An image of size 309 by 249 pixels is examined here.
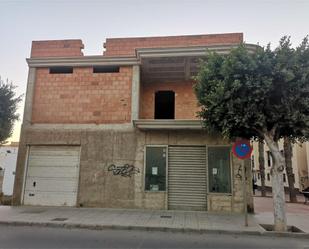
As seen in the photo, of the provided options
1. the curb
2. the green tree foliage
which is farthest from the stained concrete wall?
the green tree foliage

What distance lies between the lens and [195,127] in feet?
36.1

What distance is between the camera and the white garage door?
11.6 m

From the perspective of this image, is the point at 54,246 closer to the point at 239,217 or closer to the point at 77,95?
the point at 239,217

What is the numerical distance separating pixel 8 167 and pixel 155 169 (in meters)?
18.3

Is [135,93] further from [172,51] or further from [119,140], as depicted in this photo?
[172,51]

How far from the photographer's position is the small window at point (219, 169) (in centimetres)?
1105

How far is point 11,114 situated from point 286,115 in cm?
1116

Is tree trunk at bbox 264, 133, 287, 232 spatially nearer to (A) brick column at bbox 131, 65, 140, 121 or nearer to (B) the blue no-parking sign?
(B) the blue no-parking sign

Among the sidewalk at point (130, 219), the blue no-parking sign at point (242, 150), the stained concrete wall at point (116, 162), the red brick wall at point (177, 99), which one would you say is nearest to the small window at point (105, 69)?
the red brick wall at point (177, 99)

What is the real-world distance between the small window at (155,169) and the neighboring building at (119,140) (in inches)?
1.8

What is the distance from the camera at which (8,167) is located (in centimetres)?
2350

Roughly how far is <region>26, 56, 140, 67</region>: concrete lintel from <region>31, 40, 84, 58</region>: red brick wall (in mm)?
827

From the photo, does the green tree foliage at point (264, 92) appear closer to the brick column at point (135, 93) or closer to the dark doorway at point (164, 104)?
the brick column at point (135, 93)

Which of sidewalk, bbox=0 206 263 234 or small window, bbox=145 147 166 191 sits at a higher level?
small window, bbox=145 147 166 191
